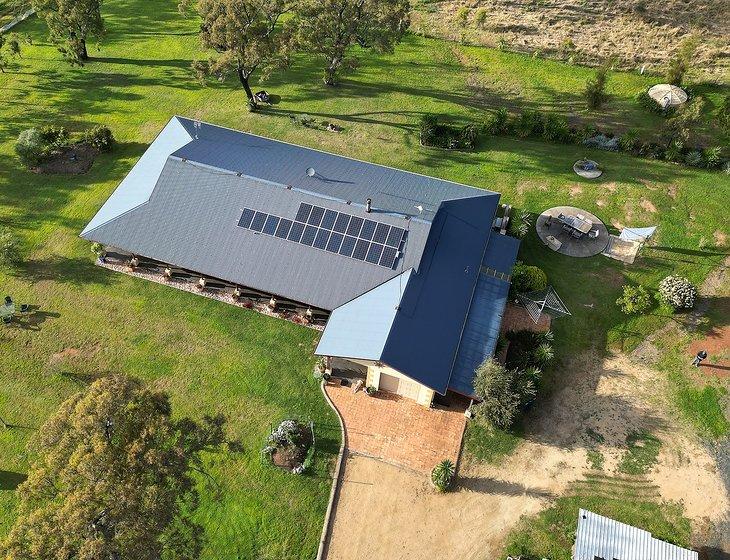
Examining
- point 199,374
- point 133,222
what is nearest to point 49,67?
point 133,222

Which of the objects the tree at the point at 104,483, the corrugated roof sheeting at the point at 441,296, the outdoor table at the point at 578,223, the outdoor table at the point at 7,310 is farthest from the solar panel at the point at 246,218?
the outdoor table at the point at 578,223

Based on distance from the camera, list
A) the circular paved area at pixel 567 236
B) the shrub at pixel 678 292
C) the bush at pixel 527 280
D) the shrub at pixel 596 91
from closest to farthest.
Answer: the shrub at pixel 678 292 → the bush at pixel 527 280 → the circular paved area at pixel 567 236 → the shrub at pixel 596 91

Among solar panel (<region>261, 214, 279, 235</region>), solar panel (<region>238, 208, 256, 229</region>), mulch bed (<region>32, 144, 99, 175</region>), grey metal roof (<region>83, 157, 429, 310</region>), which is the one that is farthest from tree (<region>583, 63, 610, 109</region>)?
mulch bed (<region>32, 144, 99, 175</region>)

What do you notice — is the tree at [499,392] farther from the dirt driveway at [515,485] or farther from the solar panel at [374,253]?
the solar panel at [374,253]

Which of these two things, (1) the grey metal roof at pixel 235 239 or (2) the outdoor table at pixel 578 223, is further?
(2) the outdoor table at pixel 578 223

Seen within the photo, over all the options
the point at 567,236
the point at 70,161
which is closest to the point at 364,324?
the point at 567,236

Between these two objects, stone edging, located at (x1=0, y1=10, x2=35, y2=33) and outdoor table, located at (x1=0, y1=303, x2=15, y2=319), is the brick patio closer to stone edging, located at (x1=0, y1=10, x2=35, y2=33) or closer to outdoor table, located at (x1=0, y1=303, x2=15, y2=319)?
outdoor table, located at (x1=0, y1=303, x2=15, y2=319)
